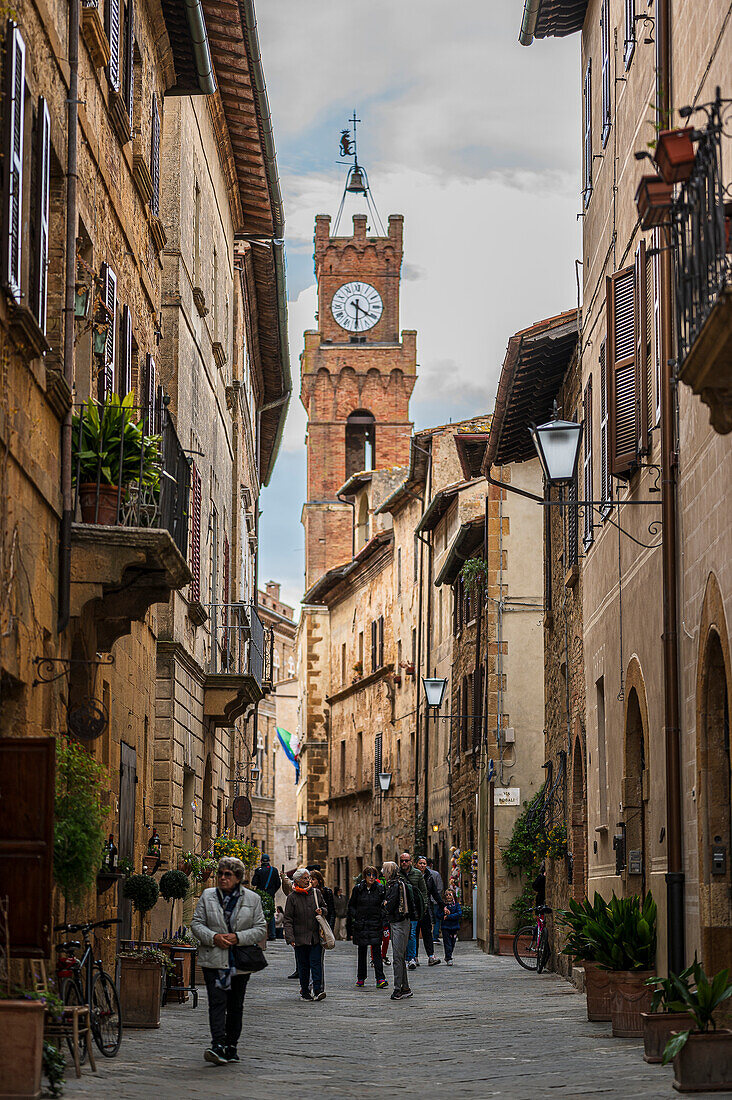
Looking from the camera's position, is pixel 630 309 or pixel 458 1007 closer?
pixel 630 309

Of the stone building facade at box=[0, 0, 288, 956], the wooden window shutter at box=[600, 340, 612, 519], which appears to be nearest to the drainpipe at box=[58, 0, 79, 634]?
the stone building facade at box=[0, 0, 288, 956]

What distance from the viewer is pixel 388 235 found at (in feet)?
253

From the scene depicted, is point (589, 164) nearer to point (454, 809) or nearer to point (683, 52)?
point (683, 52)

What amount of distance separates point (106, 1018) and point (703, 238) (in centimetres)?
689

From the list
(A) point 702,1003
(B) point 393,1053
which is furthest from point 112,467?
(A) point 702,1003

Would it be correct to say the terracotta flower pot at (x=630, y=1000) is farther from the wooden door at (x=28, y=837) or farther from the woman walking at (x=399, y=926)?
the woman walking at (x=399, y=926)

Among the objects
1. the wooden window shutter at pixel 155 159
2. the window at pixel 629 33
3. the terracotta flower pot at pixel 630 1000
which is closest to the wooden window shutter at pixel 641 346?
the window at pixel 629 33

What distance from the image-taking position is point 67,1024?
33.2 ft

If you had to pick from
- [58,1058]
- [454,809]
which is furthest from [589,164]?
[454,809]

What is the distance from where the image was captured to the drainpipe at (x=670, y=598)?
40.2 ft

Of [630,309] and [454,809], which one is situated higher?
[630,309]

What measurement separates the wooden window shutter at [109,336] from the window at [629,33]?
5325 mm

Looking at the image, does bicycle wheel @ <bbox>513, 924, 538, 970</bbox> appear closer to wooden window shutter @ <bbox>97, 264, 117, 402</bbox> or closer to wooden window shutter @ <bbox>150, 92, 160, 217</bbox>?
wooden window shutter @ <bbox>150, 92, 160, 217</bbox>

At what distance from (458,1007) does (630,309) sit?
747 cm
